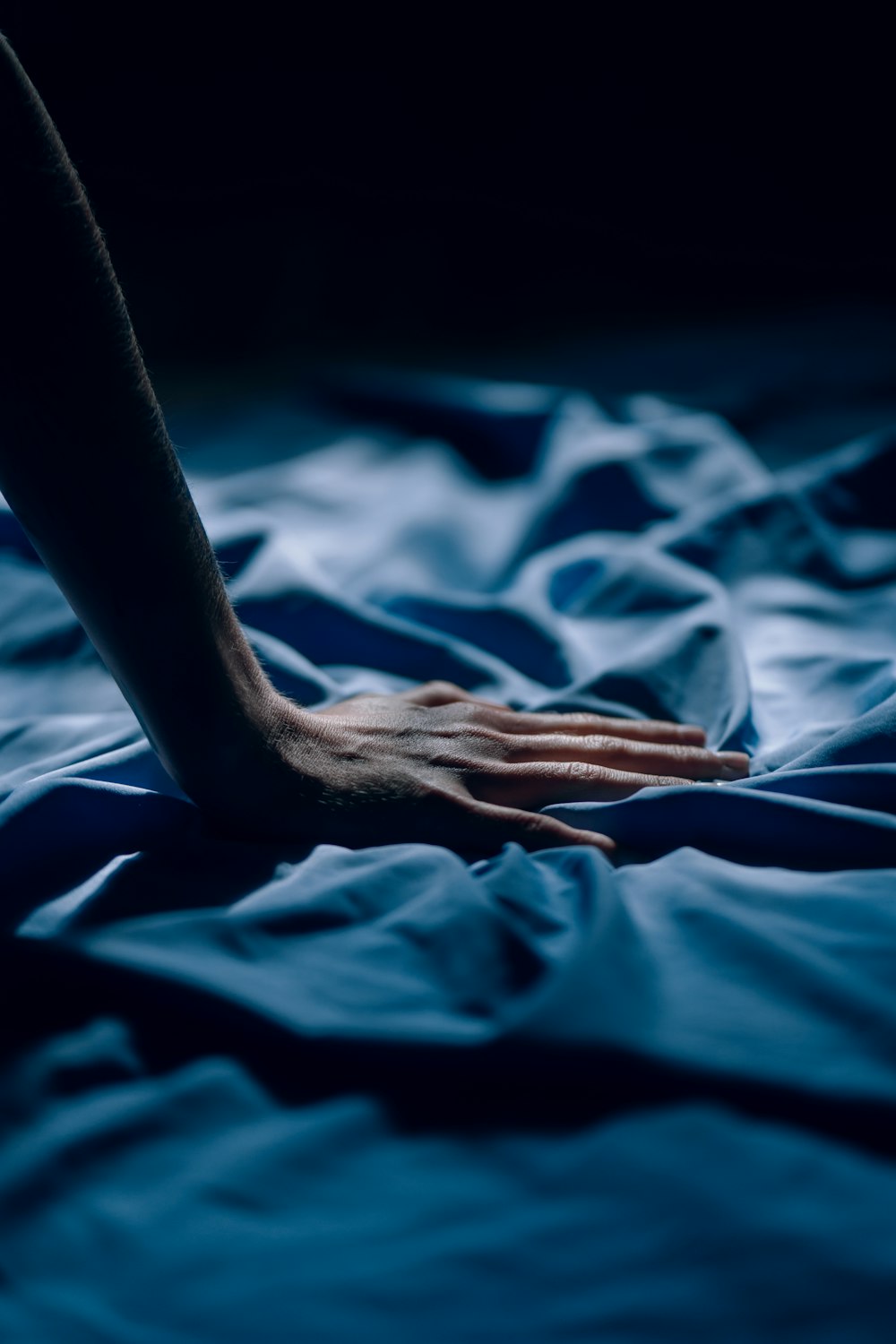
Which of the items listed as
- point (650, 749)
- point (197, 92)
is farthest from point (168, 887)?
point (197, 92)

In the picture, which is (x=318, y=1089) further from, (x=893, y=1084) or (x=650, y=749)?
(x=650, y=749)

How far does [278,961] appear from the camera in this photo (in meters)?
0.62

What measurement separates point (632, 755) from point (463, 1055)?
36cm

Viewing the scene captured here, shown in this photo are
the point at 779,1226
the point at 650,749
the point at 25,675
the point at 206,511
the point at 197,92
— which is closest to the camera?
the point at 779,1226

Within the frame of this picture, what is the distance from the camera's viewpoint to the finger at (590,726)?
2.94ft

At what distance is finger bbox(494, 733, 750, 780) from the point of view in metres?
0.84

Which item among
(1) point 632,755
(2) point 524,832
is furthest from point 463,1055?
(1) point 632,755

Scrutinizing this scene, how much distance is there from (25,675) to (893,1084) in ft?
2.83

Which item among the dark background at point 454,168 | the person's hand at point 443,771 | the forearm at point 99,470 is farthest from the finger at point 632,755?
the dark background at point 454,168

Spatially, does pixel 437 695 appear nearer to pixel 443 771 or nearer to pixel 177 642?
pixel 443 771

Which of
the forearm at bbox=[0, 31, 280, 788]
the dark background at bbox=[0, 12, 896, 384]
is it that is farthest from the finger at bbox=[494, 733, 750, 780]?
the dark background at bbox=[0, 12, 896, 384]

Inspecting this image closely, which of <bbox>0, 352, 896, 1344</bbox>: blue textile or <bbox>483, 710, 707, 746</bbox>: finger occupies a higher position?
<bbox>483, 710, 707, 746</bbox>: finger

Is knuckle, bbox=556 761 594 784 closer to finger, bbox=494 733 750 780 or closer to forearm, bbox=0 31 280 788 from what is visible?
finger, bbox=494 733 750 780

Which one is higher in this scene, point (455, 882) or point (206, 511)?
point (206, 511)
